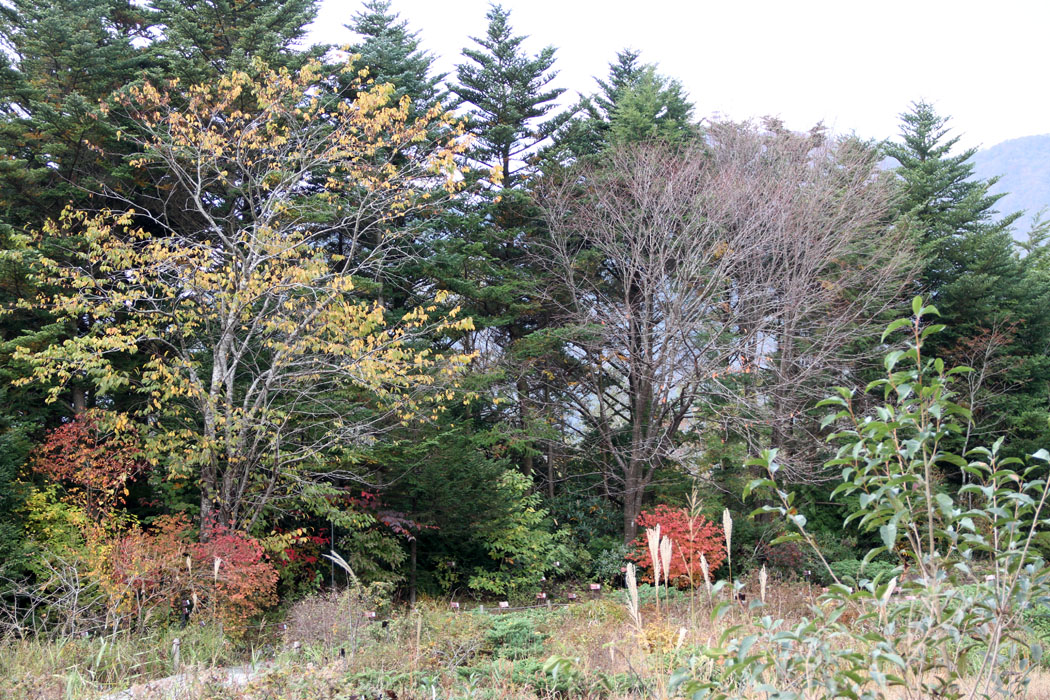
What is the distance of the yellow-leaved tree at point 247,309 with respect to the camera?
8.44 m

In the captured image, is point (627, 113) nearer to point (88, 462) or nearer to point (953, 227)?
point (953, 227)

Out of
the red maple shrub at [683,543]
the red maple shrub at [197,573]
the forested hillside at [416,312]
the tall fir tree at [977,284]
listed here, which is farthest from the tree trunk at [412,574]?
the tall fir tree at [977,284]

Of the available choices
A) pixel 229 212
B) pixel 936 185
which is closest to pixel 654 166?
pixel 229 212

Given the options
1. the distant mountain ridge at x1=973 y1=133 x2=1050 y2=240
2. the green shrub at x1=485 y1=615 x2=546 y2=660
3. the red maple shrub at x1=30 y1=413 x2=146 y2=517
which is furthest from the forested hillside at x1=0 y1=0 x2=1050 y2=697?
the distant mountain ridge at x1=973 y1=133 x2=1050 y2=240

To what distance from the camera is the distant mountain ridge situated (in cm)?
10312

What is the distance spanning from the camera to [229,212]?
1181 centimetres

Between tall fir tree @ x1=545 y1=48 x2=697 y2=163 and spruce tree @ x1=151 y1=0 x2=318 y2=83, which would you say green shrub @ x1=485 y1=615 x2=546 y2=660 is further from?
tall fir tree @ x1=545 y1=48 x2=697 y2=163

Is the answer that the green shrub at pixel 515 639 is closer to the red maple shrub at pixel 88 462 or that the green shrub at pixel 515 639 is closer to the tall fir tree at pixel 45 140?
the red maple shrub at pixel 88 462

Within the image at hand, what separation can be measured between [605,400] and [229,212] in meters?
7.11

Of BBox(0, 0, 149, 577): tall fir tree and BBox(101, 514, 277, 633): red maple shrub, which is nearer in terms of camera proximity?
BBox(101, 514, 277, 633): red maple shrub

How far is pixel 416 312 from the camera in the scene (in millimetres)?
9586

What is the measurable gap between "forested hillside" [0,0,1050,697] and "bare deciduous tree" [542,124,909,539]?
0.08 meters

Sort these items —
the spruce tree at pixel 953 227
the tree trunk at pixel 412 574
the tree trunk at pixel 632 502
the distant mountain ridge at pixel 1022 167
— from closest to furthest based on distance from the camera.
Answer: the tree trunk at pixel 412 574
the tree trunk at pixel 632 502
the spruce tree at pixel 953 227
the distant mountain ridge at pixel 1022 167

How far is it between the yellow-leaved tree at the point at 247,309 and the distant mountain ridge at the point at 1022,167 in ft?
363
